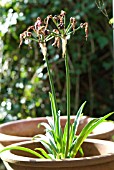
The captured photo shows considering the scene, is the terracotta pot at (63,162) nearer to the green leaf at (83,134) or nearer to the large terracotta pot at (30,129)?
the green leaf at (83,134)

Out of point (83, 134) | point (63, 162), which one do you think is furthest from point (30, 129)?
point (63, 162)

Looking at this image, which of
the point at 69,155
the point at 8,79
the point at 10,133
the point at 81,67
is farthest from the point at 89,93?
the point at 69,155

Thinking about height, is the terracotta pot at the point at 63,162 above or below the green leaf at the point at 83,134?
below

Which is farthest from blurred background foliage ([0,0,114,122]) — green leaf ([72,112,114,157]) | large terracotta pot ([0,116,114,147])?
green leaf ([72,112,114,157])

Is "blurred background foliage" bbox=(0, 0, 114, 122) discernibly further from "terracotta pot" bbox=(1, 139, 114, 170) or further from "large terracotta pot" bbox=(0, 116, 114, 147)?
"terracotta pot" bbox=(1, 139, 114, 170)

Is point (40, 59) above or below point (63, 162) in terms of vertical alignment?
above

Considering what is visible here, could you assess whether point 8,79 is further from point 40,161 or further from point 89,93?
point 40,161

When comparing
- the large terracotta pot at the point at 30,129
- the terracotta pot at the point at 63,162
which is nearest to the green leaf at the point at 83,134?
the terracotta pot at the point at 63,162

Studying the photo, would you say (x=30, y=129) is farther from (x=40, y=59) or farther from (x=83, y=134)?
(x=40, y=59)
